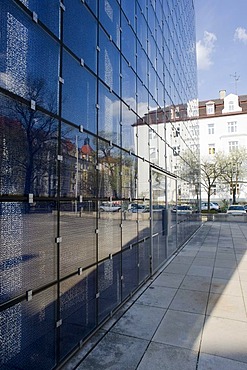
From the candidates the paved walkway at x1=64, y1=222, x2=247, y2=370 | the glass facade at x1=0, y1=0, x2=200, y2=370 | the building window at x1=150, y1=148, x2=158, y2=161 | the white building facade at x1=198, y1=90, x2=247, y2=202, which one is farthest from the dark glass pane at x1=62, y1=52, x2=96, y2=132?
the white building facade at x1=198, y1=90, x2=247, y2=202

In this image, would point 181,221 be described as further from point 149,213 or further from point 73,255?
point 73,255

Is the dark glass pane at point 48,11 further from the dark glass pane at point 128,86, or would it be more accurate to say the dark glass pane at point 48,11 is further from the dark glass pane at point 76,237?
the dark glass pane at point 128,86

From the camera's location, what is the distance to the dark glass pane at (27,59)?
6.73 feet

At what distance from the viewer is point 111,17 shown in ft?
14.2

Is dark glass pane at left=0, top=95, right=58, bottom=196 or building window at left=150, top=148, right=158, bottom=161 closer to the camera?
dark glass pane at left=0, top=95, right=58, bottom=196

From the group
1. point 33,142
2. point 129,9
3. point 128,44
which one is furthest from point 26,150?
point 129,9

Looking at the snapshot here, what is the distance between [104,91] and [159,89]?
4.47 m

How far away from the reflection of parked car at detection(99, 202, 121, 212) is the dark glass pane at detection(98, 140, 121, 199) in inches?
Result: 4.3

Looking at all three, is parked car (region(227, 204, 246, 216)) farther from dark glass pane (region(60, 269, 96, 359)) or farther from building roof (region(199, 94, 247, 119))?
dark glass pane (region(60, 269, 96, 359))

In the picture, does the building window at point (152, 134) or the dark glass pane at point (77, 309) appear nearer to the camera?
the dark glass pane at point (77, 309)

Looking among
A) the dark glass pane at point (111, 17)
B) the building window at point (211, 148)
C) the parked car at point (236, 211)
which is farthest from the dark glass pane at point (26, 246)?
the building window at point (211, 148)

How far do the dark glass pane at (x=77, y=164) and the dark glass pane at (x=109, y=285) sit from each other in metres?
1.08

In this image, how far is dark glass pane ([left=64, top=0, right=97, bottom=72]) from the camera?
294 cm

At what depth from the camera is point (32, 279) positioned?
91.0 inches
